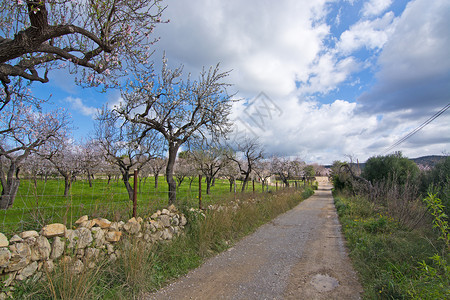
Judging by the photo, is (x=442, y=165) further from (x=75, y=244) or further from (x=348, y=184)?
(x=348, y=184)

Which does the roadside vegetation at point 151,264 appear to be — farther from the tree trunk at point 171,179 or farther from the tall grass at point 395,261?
the tall grass at point 395,261

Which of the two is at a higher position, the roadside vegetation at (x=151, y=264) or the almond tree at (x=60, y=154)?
the almond tree at (x=60, y=154)

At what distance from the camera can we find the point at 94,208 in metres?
4.43

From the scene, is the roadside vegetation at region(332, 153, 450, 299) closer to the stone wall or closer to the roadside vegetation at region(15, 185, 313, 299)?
the roadside vegetation at region(15, 185, 313, 299)

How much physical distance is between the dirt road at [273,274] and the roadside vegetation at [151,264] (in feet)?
0.86

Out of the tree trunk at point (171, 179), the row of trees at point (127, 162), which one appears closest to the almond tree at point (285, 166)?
the row of trees at point (127, 162)

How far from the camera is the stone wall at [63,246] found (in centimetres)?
298

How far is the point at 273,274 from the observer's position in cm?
459

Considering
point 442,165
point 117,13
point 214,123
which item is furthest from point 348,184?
point 117,13

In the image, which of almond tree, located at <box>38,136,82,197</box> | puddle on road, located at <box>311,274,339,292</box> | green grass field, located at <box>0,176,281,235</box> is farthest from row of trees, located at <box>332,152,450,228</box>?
almond tree, located at <box>38,136,82,197</box>

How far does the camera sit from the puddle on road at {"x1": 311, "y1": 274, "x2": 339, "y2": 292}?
4.02 metres

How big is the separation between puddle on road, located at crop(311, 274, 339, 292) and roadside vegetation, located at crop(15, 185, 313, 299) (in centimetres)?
237

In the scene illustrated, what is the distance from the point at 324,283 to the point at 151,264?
320cm

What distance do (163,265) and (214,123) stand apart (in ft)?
16.8
